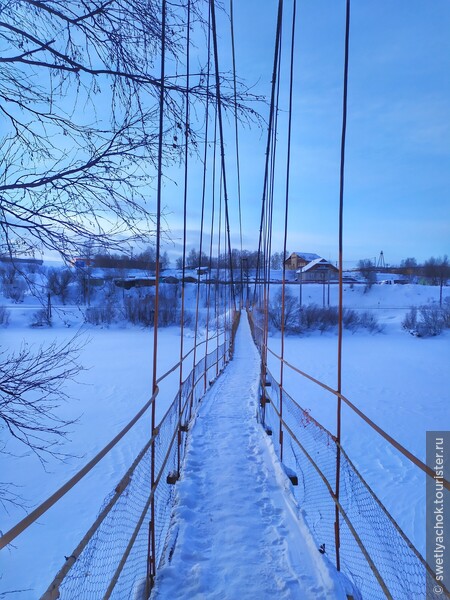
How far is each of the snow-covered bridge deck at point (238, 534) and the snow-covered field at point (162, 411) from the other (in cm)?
146

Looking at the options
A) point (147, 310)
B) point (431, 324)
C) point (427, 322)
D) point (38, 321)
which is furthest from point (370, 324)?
point (38, 321)

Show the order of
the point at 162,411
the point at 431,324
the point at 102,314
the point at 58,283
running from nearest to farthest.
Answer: the point at 58,283 → the point at 162,411 → the point at 431,324 → the point at 102,314

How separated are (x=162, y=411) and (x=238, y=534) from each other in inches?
272

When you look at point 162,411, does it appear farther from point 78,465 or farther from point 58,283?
point 58,283

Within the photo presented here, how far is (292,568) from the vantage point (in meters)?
1.29

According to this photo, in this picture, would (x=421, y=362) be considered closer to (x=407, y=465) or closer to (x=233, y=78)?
(x=407, y=465)

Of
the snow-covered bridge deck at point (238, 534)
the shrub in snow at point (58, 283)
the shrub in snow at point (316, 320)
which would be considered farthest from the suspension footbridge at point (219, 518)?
the shrub in snow at point (316, 320)

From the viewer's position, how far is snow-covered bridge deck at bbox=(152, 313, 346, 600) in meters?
1.21

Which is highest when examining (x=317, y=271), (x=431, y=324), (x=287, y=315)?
(x=317, y=271)

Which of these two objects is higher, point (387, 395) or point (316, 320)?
point (316, 320)

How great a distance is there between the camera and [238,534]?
151 cm

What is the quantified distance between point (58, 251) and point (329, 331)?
808 inches

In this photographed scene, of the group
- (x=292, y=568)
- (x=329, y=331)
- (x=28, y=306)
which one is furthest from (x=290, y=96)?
(x=28, y=306)

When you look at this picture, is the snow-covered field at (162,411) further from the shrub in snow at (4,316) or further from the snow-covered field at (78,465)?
the shrub in snow at (4,316)
